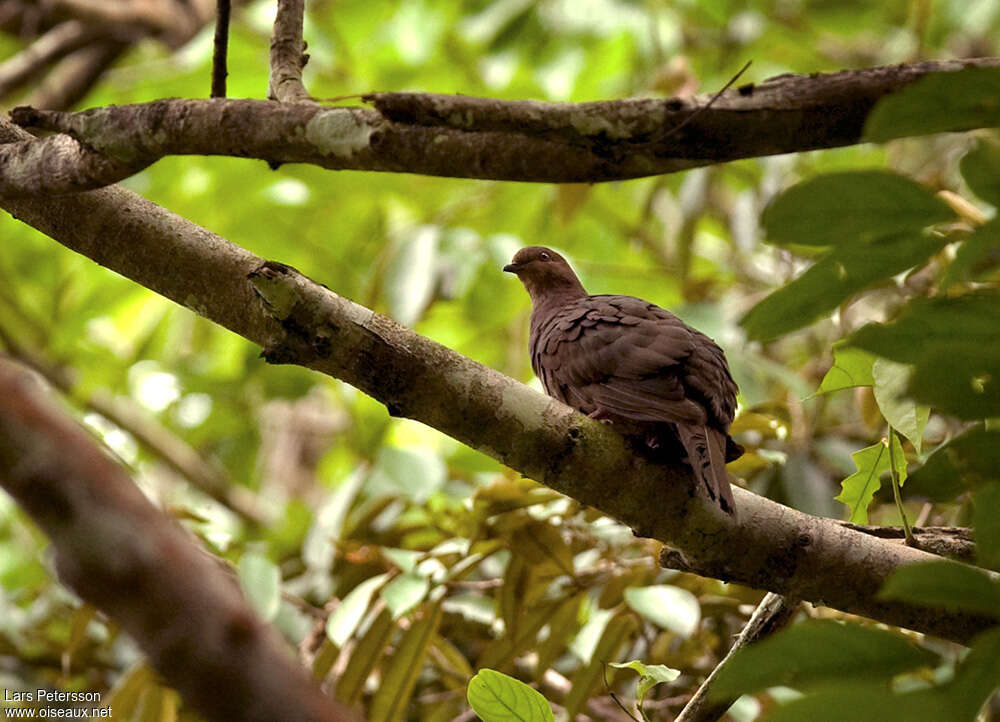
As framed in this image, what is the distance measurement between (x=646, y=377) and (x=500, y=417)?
0.63 metres

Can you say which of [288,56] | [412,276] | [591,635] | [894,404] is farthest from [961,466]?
[412,276]

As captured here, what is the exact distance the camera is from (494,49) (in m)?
5.68

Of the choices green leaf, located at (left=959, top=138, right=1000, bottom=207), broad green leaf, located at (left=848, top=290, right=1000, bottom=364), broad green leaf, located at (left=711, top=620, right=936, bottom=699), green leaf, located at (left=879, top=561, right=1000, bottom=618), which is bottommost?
broad green leaf, located at (left=711, top=620, right=936, bottom=699)

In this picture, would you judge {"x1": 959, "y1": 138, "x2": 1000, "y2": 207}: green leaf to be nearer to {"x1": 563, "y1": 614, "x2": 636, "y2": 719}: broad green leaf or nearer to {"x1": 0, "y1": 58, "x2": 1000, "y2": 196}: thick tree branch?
{"x1": 0, "y1": 58, "x2": 1000, "y2": 196}: thick tree branch

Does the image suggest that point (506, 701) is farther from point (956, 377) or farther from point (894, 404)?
point (956, 377)

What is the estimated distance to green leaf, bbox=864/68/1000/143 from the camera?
122 cm

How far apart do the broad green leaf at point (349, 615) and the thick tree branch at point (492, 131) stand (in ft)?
4.41

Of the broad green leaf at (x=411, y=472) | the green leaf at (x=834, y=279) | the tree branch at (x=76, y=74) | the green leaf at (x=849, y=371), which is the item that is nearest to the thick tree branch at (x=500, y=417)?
the green leaf at (x=849, y=371)

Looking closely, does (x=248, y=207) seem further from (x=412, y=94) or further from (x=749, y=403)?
(x=412, y=94)

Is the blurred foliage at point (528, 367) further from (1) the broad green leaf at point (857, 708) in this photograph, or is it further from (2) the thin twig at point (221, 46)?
(2) the thin twig at point (221, 46)

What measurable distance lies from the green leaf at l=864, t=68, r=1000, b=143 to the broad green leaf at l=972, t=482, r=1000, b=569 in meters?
0.44

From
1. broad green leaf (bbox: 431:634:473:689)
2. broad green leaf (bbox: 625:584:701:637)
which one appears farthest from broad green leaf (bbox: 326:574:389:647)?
broad green leaf (bbox: 625:584:701:637)

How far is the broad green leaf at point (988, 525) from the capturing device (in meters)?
1.21

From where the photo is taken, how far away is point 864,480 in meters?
2.32
